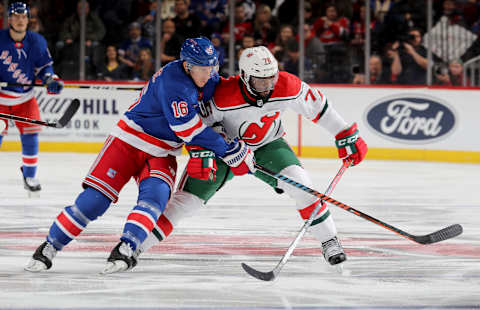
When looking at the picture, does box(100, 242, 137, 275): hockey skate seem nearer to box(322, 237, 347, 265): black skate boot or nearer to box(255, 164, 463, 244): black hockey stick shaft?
box(255, 164, 463, 244): black hockey stick shaft

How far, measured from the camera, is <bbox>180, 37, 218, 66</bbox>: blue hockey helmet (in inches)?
129

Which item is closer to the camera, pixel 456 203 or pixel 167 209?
pixel 167 209

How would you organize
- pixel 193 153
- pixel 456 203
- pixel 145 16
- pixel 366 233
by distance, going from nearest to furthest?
1. pixel 193 153
2. pixel 366 233
3. pixel 456 203
4. pixel 145 16

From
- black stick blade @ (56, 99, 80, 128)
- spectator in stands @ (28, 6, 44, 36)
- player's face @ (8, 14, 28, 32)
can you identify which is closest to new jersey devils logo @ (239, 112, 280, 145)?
black stick blade @ (56, 99, 80, 128)

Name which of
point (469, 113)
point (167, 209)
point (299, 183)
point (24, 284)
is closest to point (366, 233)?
point (299, 183)

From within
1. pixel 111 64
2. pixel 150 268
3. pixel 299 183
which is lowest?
pixel 111 64

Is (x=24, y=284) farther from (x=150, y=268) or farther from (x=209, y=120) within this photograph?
(x=209, y=120)

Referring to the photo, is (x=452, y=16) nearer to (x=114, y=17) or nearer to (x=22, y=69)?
(x=114, y=17)

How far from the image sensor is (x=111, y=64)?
9.36 m

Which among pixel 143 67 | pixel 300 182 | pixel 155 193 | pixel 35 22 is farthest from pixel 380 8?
pixel 155 193

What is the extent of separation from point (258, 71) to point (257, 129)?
34 cm

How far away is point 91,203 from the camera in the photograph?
331cm

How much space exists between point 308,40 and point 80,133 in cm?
266

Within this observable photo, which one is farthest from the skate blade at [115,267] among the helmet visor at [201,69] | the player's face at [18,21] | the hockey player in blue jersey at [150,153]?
the player's face at [18,21]
